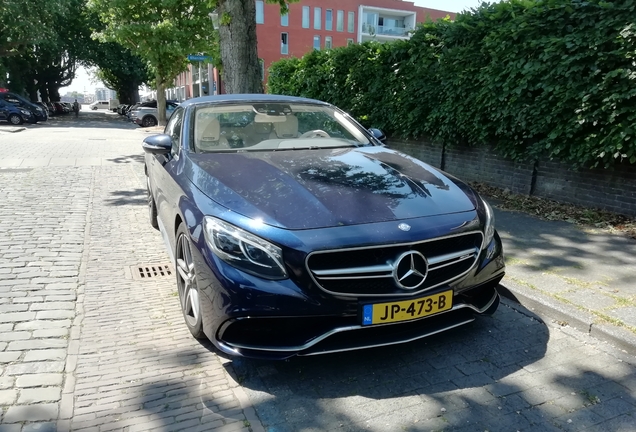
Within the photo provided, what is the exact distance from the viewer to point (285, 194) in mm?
2898

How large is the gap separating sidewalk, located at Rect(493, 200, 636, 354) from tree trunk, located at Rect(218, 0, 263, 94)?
584 cm

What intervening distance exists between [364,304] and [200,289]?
39.8 inches

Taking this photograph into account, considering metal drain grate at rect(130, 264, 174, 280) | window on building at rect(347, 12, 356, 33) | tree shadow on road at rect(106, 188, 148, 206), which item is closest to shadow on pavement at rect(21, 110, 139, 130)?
tree shadow on road at rect(106, 188, 148, 206)

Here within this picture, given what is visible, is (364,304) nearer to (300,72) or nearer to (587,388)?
(587,388)

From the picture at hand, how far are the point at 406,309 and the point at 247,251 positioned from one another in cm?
95

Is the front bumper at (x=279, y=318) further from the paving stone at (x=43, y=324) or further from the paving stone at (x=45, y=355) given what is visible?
the paving stone at (x=43, y=324)

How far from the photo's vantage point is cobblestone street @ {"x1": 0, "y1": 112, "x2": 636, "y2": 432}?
2461 millimetres

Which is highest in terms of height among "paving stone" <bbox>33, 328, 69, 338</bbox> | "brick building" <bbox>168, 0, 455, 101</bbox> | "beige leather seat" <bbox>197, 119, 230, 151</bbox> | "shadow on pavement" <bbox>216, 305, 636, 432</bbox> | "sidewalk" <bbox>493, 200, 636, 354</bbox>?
"brick building" <bbox>168, 0, 455, 101</bbox>

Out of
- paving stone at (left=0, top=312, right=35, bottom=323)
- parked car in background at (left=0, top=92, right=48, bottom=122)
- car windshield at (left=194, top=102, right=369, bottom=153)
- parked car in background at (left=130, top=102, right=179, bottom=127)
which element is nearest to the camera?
paving stone at (left=0, top=312, right=35, bottom=323)

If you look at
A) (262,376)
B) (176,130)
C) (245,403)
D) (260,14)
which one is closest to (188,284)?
(262,376)

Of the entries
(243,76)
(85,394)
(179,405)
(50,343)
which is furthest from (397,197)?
(243,76)

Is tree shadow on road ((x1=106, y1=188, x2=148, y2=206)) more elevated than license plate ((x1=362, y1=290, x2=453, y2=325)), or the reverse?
license plate ((x1=362, y1=290, x2=453, y2=325))

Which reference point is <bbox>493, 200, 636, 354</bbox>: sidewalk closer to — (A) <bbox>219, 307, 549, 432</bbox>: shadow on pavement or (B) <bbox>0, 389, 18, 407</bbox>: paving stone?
(A) <bbox>219, 307, 549, 432</bbox>: shadow on pavement

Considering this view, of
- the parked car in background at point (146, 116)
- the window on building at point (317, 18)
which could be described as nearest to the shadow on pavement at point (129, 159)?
the parked car in background at point (146, 116)
